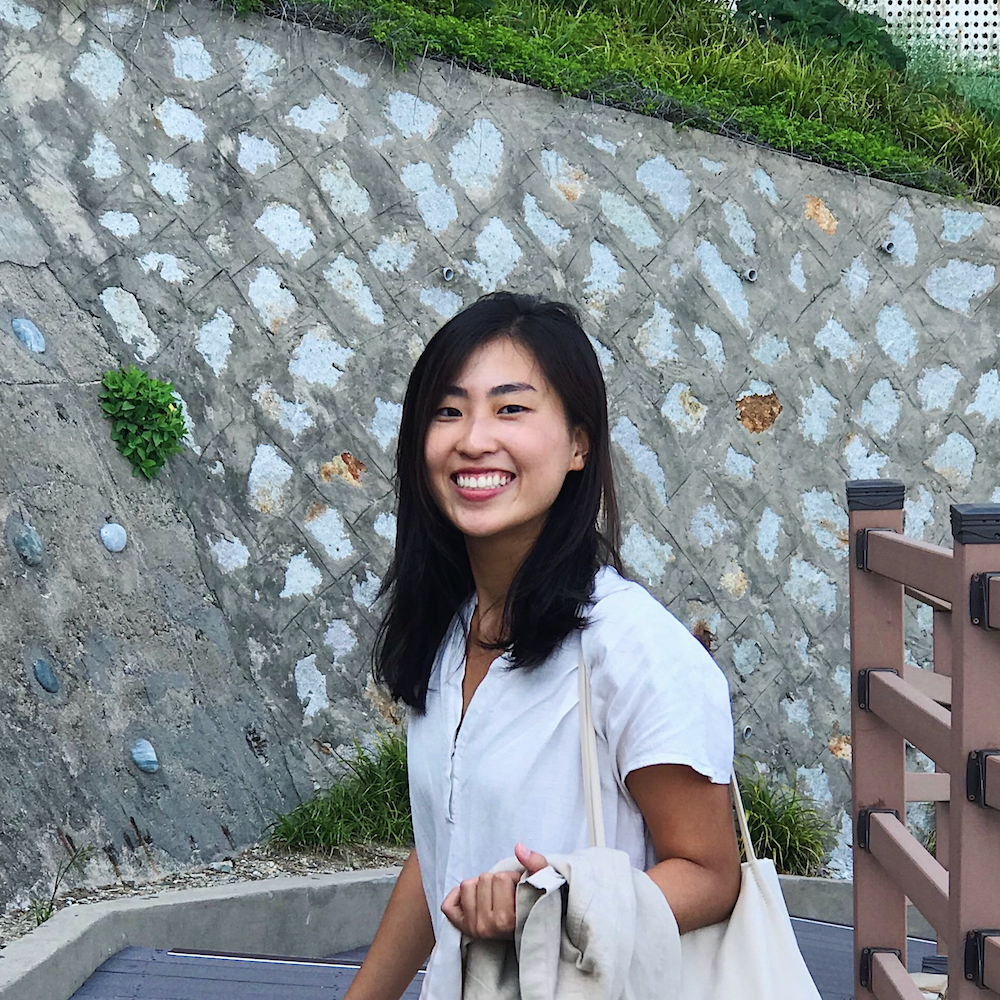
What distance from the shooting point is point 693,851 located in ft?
4.43

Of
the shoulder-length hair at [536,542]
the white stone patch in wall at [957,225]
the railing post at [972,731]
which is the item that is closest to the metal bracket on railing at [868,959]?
A: the railing post at [972,731]

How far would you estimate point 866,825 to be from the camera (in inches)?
102

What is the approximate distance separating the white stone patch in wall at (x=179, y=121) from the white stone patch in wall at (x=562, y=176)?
1506 millimetres

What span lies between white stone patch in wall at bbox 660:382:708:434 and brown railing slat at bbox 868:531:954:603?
2.95 metres

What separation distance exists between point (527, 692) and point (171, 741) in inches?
113

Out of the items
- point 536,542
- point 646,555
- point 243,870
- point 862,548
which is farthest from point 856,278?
point 536,542

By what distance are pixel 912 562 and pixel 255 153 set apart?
349cm

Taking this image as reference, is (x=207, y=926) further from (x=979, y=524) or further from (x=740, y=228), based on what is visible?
(x=740, y=228)

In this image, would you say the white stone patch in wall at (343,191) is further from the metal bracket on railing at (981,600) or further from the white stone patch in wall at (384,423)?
the metal bracket on railing at (981,600)

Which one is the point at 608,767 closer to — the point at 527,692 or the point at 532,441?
the point at 527,692

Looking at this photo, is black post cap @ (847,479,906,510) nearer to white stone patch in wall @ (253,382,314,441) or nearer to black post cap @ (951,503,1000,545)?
black post cap @ (951,503,1000,545)

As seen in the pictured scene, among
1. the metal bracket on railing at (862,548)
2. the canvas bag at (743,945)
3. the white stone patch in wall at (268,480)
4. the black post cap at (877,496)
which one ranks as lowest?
the canvas bag at (743,945)

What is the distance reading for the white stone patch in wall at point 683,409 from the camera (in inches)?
216

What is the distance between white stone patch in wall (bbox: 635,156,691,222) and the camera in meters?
5.59
